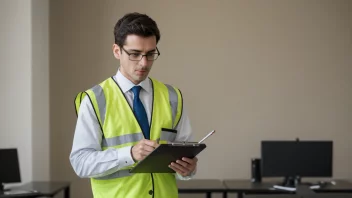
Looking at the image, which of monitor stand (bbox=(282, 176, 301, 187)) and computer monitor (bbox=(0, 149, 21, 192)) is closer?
computer monitor (bbox=(0, 149, 21, 192))

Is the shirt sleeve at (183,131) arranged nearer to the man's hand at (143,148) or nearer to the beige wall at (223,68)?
the man's hand at (143,148)

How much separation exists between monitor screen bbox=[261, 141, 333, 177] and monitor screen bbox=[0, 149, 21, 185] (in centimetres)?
245

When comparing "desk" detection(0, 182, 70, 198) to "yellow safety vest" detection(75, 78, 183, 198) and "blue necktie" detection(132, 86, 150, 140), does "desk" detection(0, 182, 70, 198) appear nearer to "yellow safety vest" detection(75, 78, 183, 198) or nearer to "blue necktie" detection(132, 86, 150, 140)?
"yellow safety vest" detection(75, 78, 183, 198)

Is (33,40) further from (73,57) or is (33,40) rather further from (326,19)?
(326,19)

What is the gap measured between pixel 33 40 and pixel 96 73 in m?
0.86

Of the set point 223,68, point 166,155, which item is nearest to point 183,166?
point 166,155

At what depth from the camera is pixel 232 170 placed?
5766 mm

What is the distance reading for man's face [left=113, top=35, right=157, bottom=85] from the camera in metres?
Answer: 1.90

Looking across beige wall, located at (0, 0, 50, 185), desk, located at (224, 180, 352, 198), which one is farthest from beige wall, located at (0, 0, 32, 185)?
desk, located at (224, 180, 352, 198)

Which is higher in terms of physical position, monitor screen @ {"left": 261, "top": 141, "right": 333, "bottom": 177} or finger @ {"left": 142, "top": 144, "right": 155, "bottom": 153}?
finger @ {"left": 142, "top": 144, "right": 155, "bottom": 153}

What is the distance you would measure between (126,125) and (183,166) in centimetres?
27

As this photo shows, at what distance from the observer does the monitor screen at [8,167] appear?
4801mm

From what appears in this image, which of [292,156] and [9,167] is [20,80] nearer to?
[9,167]

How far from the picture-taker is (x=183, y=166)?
1.86 metres
